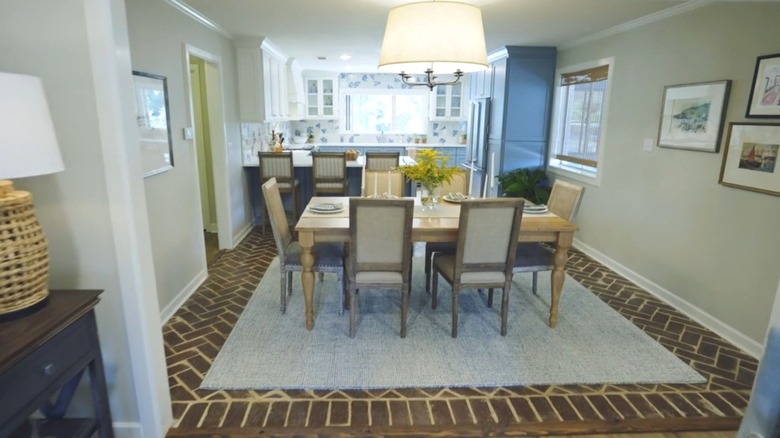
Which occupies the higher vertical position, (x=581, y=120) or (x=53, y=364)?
(x=581, y=120)

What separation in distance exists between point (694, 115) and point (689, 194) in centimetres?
59

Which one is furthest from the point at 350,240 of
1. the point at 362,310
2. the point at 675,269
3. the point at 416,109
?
the point at 416,109

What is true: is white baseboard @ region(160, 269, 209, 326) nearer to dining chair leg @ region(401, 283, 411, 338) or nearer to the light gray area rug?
the light gray area rug

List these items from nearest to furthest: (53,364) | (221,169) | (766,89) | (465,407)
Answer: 1. (53,364)
2. (465,407)
3. (766,89)
4. (221,169)

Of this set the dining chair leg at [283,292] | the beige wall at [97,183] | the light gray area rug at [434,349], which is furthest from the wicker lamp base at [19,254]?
the dining chair leg at [283,292]

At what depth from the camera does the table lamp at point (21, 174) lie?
122 centimetres

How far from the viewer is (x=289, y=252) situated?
3.13m

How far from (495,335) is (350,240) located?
1206 millimetres

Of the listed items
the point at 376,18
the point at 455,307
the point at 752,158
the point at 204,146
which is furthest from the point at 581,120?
the point at 204,146

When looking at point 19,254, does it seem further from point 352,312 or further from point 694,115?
point 694,115

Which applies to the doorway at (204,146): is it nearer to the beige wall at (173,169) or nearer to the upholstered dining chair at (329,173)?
the beige wall at (173,169)

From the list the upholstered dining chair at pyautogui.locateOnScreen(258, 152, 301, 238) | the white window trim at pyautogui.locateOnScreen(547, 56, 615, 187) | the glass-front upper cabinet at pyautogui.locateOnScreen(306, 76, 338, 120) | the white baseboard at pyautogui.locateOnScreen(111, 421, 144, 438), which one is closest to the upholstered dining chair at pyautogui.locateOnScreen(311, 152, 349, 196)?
the upholstered dining chair at pyautogui.locateOnScreen(258, 152, 301, 238)

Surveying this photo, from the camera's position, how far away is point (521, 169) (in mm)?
5598

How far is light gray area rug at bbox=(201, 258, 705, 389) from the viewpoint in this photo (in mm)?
2475
